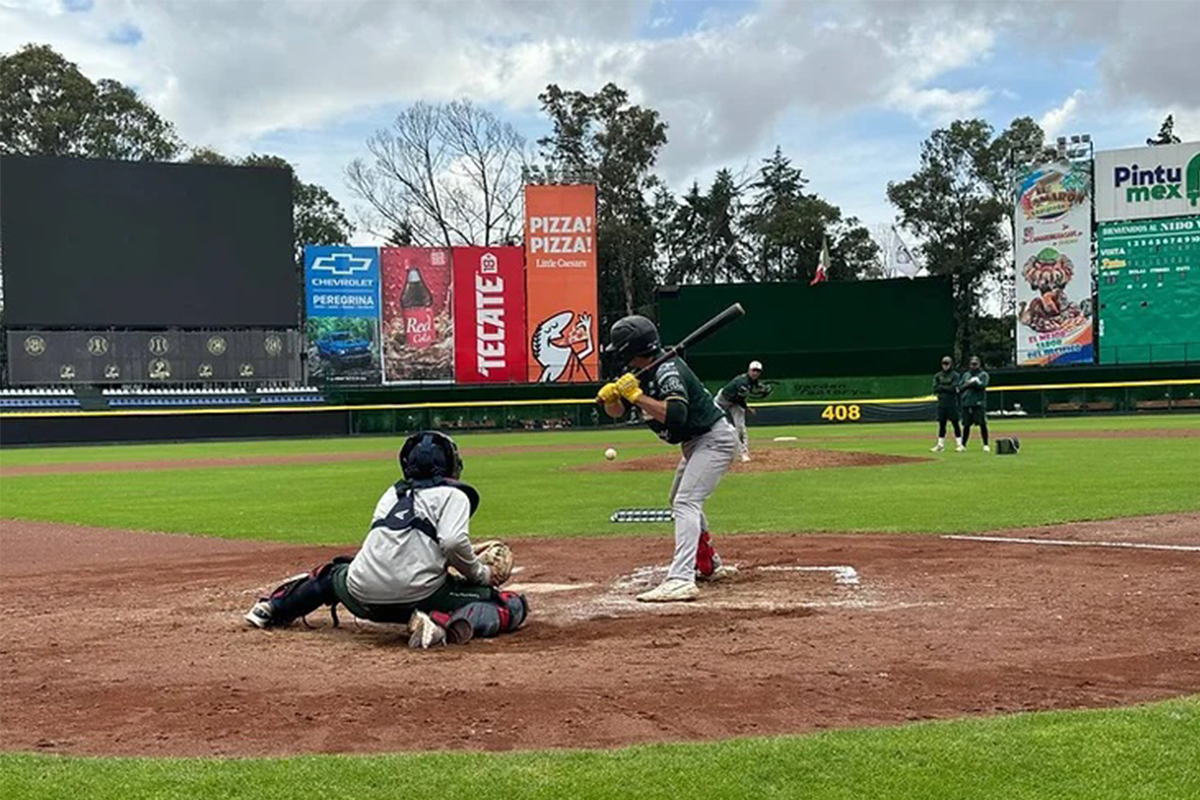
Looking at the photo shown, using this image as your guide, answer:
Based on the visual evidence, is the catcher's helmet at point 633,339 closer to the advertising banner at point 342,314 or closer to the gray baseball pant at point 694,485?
the gray baseball pant at point 694,485

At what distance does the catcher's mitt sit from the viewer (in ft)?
23.4

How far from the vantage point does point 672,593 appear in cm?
798

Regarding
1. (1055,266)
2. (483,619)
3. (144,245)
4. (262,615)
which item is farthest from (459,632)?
(1055,266)

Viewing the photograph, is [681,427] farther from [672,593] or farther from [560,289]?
[560,289]

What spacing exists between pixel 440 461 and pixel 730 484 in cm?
1237

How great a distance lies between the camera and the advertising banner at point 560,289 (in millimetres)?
47312

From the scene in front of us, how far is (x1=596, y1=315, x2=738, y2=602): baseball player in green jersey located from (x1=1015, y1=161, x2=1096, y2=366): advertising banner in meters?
41.8

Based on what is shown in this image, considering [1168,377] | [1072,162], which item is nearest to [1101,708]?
[1168,377]

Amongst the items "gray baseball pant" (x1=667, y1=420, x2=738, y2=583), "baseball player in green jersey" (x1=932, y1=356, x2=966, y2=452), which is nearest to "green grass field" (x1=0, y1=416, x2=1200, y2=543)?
"baseball player in green jersey" (x1=932, y1=356, x2=966, y2=452)

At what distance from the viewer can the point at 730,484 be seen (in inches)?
734

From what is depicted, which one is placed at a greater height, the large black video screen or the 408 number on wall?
the large black video screen

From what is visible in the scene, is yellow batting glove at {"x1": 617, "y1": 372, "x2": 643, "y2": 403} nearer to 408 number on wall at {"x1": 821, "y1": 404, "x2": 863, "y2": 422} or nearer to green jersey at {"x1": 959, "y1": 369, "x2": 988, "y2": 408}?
green jersey at {"x1": 959, "y1": 369, "x2": 988, "y2": 408}

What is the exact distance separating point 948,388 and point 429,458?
19536 mm

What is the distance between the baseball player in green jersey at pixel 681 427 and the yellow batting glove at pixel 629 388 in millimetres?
46
